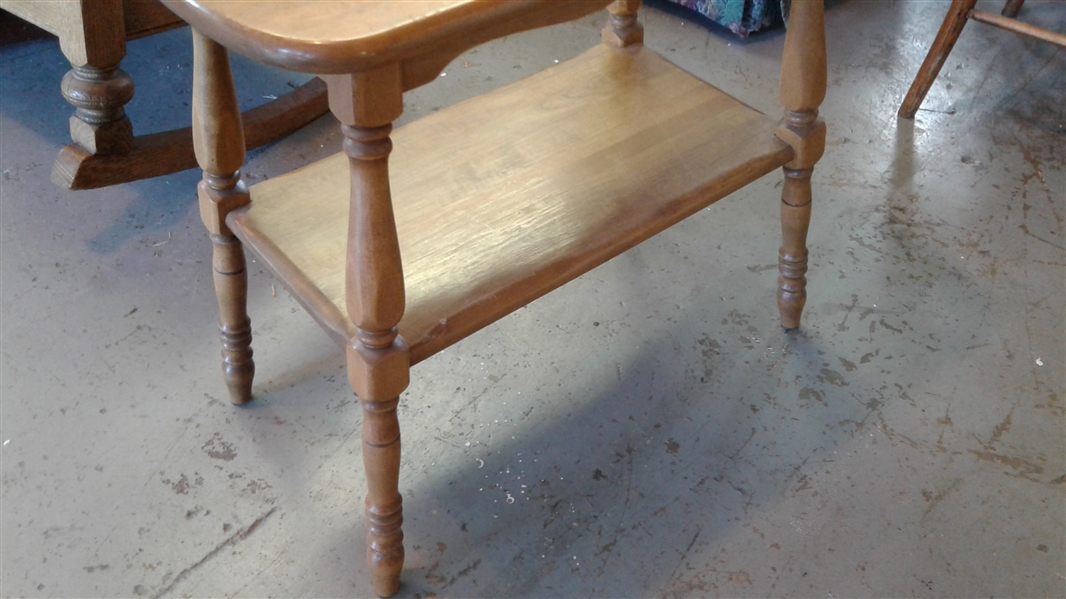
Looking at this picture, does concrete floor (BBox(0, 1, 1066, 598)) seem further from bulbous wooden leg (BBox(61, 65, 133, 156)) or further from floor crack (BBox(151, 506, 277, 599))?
bulbous wooden leg (BBox(61, 65, 133, 156))

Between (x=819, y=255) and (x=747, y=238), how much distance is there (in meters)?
0.16

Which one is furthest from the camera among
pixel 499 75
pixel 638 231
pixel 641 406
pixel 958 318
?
pixel 499 75

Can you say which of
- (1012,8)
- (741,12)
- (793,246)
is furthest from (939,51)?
(793,246)

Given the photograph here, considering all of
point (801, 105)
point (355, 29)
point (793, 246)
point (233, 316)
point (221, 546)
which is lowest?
point (221, 546)

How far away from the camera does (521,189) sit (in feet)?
5.02

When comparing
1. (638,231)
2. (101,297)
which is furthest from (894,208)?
(101,297)

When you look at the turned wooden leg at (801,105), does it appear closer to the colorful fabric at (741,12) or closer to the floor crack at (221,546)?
the floor crack at (221,546)

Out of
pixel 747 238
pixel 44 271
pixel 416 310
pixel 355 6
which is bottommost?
pixel 44 271

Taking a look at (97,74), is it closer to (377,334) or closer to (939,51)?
(377,334)

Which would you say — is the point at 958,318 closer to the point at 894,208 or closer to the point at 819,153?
the point at 894,208

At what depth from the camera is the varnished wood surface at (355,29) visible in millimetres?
943

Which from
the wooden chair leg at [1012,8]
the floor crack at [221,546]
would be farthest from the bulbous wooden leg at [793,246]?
the wooden chair leg at [1012,8]

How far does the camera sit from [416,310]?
1.29 m

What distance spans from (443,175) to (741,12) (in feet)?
4.92
